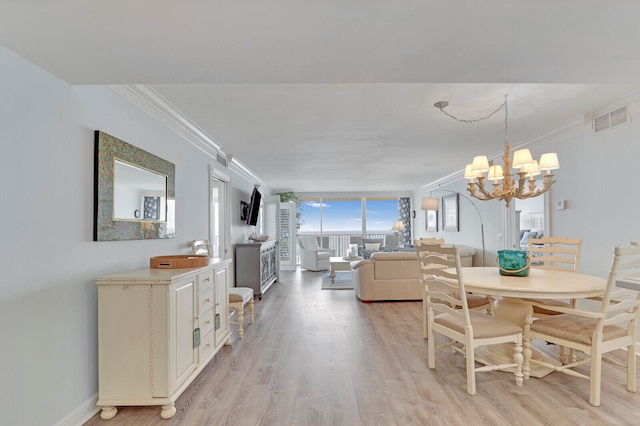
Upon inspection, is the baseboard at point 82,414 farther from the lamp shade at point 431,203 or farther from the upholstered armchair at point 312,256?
the upholstered armchair at point 312,256

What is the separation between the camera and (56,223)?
198cm

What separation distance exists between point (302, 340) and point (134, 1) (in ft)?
10.3

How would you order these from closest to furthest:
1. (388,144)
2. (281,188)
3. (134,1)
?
(134,1)
(388,144)
(281,188)

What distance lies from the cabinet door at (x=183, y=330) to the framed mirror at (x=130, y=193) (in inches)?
24.1

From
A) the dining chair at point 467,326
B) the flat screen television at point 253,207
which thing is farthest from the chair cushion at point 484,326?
the flat screen television at point 253,207

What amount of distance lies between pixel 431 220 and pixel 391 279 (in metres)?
4.44

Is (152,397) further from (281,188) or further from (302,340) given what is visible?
(281,188)

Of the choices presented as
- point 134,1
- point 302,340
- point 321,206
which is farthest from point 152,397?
point 321,206

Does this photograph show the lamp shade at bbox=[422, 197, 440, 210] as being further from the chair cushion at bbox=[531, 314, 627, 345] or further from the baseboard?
the baseboard

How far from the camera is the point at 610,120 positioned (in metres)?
3.42

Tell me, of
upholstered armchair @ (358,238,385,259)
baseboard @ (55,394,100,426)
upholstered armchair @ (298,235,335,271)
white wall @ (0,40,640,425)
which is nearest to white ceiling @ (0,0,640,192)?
white wall @ (0,40,640,425)

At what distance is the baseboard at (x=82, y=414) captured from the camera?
6.63 ft

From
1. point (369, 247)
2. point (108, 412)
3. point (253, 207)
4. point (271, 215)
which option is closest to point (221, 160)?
point (253, 207)

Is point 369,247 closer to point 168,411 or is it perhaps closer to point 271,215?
point 271,215
